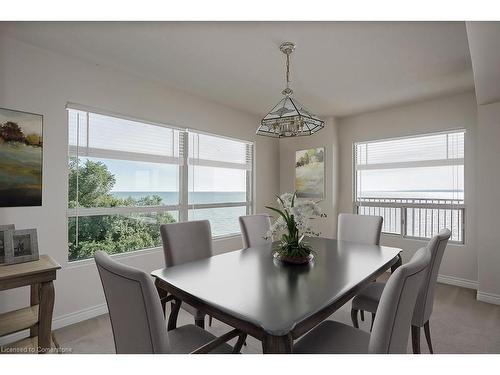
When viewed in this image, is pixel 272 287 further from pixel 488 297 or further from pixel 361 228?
pixel 488 297

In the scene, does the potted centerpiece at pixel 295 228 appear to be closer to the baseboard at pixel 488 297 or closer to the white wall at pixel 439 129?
the baseboard at pixel 488 297

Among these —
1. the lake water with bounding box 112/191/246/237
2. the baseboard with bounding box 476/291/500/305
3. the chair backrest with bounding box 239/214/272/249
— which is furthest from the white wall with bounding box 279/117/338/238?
the baseboard with bounding box 476/291/500/305

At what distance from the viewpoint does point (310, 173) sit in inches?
187

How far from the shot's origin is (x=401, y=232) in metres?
4.09

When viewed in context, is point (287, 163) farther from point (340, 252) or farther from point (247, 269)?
point (247, 269)

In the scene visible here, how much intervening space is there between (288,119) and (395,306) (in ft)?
4.69

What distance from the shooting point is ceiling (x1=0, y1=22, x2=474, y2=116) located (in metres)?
2.09

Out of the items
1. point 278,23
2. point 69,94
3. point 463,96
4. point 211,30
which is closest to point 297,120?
point 278,23

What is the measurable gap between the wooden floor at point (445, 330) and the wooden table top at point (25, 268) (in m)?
0.73

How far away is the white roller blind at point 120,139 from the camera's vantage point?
2697 millimetres

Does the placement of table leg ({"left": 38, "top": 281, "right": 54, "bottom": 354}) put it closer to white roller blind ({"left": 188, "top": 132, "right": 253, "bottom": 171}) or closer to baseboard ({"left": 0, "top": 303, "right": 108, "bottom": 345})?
baseboard ({"left": 0, "top": 303, "right": 108, "bottom": 345})

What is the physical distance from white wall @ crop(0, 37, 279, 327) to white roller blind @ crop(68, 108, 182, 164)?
113mm

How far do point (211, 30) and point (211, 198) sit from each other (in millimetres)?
2366

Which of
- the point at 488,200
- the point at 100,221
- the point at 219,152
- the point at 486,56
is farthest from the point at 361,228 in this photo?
the point at 100,221
